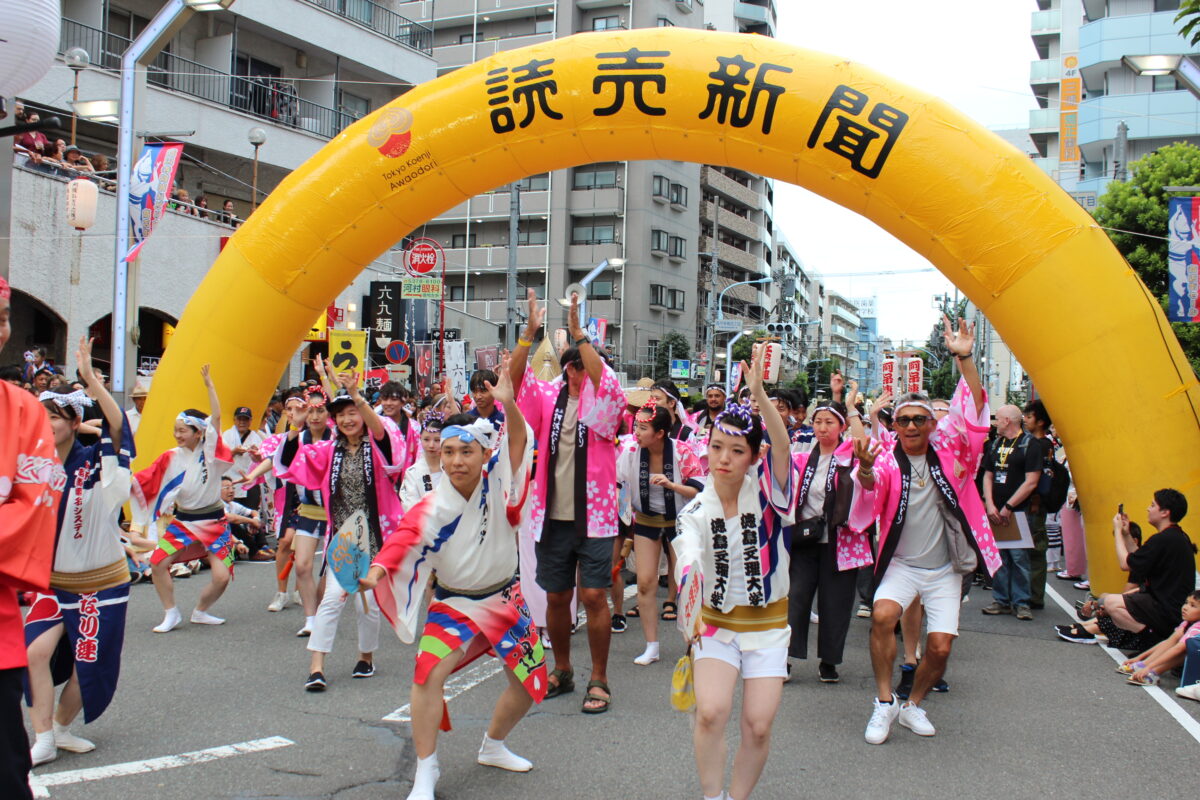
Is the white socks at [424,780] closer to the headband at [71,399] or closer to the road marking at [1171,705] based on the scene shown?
the headband at [71,399]

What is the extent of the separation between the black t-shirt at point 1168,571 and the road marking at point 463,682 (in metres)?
4.75

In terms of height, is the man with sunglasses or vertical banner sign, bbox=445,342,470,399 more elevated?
Answer: vertical banner sign, bbox=445,342,470,399

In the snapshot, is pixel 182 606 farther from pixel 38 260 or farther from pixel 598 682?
pixel 38 260

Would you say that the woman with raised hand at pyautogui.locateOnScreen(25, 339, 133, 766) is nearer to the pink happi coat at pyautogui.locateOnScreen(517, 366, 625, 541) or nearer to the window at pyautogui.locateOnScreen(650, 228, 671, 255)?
the pink happi coat at pyautogui.locateOnScreen(517, 366, 625, 541)

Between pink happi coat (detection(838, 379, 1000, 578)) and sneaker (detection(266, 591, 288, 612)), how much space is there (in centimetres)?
507

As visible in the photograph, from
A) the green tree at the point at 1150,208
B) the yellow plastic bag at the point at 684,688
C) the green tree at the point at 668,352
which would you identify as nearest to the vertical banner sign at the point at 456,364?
the yellow plastic bag at the point at 684,688

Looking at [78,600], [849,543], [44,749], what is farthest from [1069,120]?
[44,749]

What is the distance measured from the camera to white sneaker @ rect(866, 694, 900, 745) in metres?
5.18

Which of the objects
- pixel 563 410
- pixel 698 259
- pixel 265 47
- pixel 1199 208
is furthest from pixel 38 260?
pixel 698 259


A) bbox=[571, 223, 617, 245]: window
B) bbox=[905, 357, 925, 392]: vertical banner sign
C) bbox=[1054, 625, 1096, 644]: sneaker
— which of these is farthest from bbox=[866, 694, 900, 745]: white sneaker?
bbox=[571, 223, 617, 245]: window

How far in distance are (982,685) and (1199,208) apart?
814 centimetres

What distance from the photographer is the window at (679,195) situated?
4788 cm

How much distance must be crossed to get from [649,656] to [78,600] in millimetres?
3607

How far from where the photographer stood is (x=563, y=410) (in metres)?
6.11
